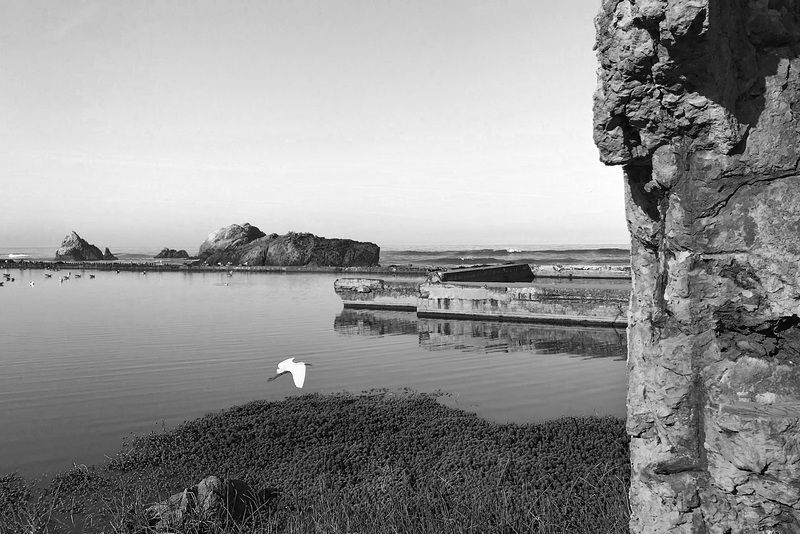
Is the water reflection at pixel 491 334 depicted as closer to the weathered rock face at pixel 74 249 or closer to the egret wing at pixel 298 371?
the egret wing at pixel 298 371

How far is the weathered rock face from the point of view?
9881 cm

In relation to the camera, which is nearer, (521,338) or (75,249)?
(521,338)

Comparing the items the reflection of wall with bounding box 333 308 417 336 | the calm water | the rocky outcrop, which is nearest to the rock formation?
the rocky outcrop

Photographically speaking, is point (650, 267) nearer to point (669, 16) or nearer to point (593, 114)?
point (593, 114)

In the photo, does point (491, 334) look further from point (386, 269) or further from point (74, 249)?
point (74, 249)

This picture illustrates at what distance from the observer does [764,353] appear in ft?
9.83

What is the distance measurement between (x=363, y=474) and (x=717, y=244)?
5603 millimetres

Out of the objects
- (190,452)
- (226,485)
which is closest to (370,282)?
(190,452)

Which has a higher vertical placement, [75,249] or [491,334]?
[75,249]

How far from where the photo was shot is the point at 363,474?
7391 mm

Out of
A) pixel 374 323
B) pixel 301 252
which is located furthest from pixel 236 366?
pixel 301 252

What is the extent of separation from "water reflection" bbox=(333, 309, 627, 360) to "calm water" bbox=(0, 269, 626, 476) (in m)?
0.07

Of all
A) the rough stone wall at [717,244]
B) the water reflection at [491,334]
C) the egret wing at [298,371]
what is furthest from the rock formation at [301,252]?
the rough stone wall at [717,244]

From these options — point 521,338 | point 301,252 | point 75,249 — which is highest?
point 75,249
